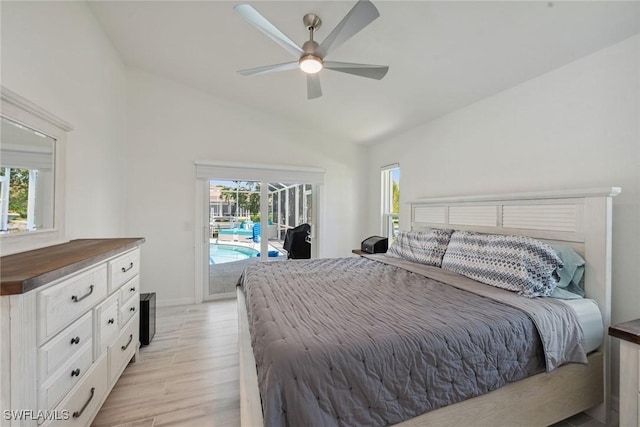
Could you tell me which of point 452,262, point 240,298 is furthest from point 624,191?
point 240,298

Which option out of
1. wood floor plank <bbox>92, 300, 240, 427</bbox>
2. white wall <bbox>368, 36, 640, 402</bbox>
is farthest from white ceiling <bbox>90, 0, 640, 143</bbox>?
wood floor plank <bbox>92, 300, 240, 427</bbox>

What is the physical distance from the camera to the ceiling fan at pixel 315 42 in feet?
5.05

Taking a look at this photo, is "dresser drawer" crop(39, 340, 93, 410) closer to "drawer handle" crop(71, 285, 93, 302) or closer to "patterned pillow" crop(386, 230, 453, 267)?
"drawer handle" crop(71, 285, 93, 302)

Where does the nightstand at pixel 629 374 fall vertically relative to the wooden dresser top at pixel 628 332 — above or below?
below

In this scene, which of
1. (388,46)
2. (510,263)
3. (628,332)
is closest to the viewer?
(628,332)

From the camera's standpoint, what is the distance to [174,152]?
377cm

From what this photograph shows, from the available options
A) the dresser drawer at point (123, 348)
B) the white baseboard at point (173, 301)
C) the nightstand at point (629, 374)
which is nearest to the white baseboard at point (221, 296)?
the white baseboard at point (173, 301)

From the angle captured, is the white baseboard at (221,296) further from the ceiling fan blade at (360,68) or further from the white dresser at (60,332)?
the ceiling fan blade at (360,68)

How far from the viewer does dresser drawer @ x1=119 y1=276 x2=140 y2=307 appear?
1.98 m

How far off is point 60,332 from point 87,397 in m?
0.53

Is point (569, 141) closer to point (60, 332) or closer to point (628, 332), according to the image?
point (628, 332)

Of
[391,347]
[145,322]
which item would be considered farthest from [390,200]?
[145,322]

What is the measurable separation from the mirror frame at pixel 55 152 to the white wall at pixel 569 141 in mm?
3589

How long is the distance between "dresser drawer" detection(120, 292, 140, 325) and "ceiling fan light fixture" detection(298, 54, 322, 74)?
218cm
